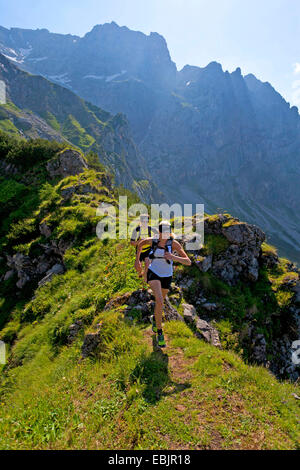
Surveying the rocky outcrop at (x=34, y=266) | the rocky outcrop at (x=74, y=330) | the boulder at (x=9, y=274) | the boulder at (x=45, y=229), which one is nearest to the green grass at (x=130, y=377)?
the rocky outcrop at (x=74, y=330)

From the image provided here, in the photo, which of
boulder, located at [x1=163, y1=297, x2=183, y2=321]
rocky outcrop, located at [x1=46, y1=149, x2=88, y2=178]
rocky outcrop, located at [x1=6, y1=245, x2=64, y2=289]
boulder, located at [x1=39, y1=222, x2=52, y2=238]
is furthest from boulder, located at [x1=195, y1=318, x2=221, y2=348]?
rocky outcrop, located at [x1=46, y1=149, x2=88, y2=178]

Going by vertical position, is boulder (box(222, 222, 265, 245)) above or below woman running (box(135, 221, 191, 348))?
above

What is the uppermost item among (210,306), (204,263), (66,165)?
(66,165)

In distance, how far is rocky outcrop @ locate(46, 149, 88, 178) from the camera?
2791 centimetres

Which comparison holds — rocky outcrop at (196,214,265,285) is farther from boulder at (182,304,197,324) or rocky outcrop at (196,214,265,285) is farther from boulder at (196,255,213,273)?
boulder at (182,304,197,324)

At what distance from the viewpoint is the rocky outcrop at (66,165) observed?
91.6ft

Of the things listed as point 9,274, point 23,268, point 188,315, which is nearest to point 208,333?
point 188,315

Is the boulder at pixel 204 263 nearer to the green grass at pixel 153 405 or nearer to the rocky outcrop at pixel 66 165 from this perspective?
the green grass at pixel 153 405

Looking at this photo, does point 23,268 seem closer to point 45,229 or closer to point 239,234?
point 45,229

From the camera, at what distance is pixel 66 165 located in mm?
28266
